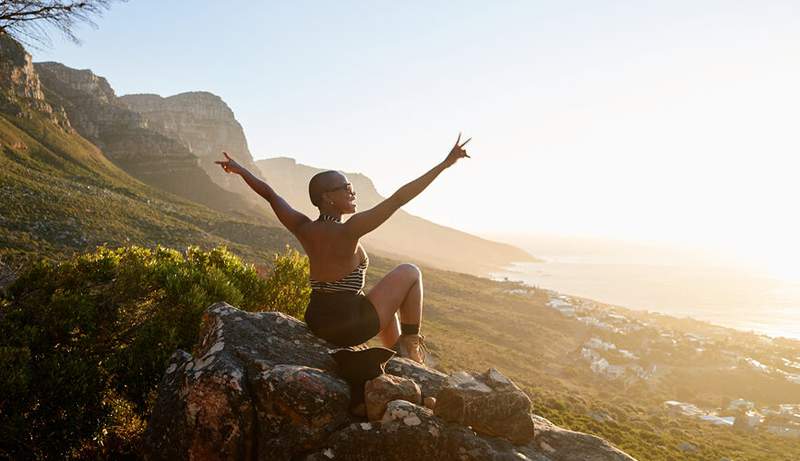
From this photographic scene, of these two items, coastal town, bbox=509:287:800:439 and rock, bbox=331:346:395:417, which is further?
coastal town, bbox=509:287:800:439

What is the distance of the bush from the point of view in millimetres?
4863

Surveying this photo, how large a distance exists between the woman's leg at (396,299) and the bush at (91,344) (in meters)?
3.61

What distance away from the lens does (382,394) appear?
3703 millimetres

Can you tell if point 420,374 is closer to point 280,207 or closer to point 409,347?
point 409,347

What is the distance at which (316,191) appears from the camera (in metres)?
4.66

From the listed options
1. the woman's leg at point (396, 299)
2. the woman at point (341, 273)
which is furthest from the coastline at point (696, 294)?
the woman at point (341, 273)

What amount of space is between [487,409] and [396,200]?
2097 millimetres

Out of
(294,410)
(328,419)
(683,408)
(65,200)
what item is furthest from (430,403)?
(65,200)

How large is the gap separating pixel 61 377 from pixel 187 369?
2422 millimetres

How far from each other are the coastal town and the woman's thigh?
130 ft

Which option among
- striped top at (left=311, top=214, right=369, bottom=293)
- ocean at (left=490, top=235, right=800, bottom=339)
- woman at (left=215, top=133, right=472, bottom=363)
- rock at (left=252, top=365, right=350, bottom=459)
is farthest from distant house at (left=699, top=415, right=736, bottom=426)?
ocean at (left=490, top=235, right=800, bottom=339)

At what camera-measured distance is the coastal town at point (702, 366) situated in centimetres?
3528

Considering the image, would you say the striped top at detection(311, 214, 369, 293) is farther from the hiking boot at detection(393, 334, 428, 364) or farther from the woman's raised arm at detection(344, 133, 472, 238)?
the hiking boot at detection(393, 334, 428, 364)

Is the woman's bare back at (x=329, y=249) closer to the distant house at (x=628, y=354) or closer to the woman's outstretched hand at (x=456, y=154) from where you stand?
the woman's outstretched hand at (x=456, y=154)
